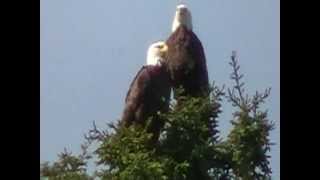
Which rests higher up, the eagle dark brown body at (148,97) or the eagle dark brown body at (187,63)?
the eagle dark brown body at (187,63)

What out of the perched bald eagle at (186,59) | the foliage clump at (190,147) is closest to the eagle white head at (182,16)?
the perched bald eagle at (186,59)

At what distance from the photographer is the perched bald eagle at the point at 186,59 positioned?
0.99 meters

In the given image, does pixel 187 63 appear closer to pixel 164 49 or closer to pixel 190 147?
pixel 164 49

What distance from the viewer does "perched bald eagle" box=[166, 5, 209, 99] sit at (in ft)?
3.25

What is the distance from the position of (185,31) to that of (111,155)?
25 cm

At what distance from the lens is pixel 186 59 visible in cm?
100

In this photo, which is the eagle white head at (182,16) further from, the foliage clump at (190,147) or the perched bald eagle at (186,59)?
the foliage clump at (190,147)

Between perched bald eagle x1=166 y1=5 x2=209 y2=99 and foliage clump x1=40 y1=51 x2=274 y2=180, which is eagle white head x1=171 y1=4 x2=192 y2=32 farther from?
foliage clump x1=40 y1=51 x2=274 y2=180

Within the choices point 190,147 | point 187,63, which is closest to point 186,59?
point 187,63

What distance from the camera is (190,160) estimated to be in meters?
0.95

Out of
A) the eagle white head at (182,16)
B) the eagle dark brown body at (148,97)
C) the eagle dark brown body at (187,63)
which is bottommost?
the eagle dark brown body at (148,97)
